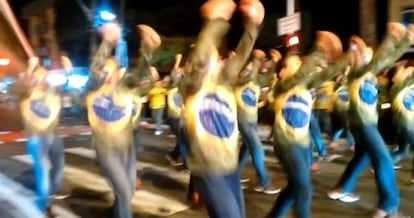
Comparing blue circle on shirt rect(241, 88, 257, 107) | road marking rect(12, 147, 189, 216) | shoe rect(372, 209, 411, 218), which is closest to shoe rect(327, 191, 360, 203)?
shoe rect(372, 209, 411, 218)

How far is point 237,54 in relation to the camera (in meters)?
4.78

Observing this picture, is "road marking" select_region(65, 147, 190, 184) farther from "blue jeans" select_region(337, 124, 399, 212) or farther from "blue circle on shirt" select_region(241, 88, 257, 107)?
"blue jeans" select_region(337, 124, 399, 212)

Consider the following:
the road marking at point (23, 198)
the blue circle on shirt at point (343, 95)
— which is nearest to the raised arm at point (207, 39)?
the road marking at point (23, 198)

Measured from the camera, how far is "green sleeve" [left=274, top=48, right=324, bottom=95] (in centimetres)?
652

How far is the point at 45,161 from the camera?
26.2ft

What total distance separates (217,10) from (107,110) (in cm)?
210

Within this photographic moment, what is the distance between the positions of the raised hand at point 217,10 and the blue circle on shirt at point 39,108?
3596 mm

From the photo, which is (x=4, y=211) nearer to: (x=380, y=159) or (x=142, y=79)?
(x=142, y=79)

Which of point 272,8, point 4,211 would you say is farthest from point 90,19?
point 4,211

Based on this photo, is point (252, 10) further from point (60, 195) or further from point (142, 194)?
point (60, 195)

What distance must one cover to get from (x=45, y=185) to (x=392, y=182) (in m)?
3.83

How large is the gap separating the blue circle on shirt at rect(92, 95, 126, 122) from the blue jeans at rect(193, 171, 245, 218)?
6.19ft

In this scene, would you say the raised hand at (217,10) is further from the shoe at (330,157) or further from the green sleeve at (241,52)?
the shoe at (330,157)

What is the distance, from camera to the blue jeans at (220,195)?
470 cm
